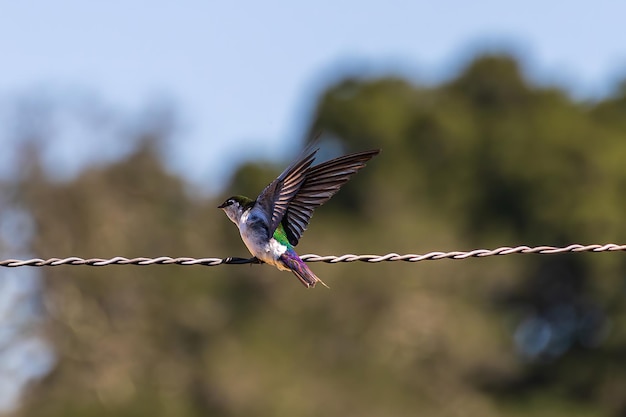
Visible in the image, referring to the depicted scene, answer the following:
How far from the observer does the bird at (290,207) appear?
753 centimetres

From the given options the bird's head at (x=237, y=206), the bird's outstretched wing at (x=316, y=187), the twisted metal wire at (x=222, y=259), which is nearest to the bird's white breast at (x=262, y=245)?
the bird's outstretched wing at (x=316, y=187)

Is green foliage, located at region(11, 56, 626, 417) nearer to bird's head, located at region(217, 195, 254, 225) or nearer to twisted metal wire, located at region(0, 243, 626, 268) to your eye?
bird's head, located at region(217, 195, 254, 225)

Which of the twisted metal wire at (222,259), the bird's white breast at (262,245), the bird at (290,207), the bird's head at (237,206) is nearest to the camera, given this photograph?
the twisted metal wire at (222,259)

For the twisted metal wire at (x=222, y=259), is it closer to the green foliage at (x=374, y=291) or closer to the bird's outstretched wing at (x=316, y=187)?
the bird's outstretched wing at (x=316, y=187)

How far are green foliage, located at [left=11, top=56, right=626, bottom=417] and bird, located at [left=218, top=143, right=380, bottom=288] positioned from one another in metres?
28.0

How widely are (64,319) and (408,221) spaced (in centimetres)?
989

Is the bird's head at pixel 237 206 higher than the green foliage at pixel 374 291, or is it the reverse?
the green foliage at pixel 374 291

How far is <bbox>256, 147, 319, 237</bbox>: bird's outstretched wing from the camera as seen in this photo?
293 inches

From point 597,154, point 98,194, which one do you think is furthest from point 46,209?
point 597,154

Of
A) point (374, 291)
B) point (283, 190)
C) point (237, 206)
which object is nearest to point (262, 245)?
point (283, 190)

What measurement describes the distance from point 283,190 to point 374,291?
32.4 m

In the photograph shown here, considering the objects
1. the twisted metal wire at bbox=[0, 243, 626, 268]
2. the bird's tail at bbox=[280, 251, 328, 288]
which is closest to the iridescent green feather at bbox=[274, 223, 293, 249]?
the bird's tail at bbox=[280, 251, 328, 288]

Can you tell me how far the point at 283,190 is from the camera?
7.74 meters

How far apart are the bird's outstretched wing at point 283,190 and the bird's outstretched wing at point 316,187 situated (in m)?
0.02
